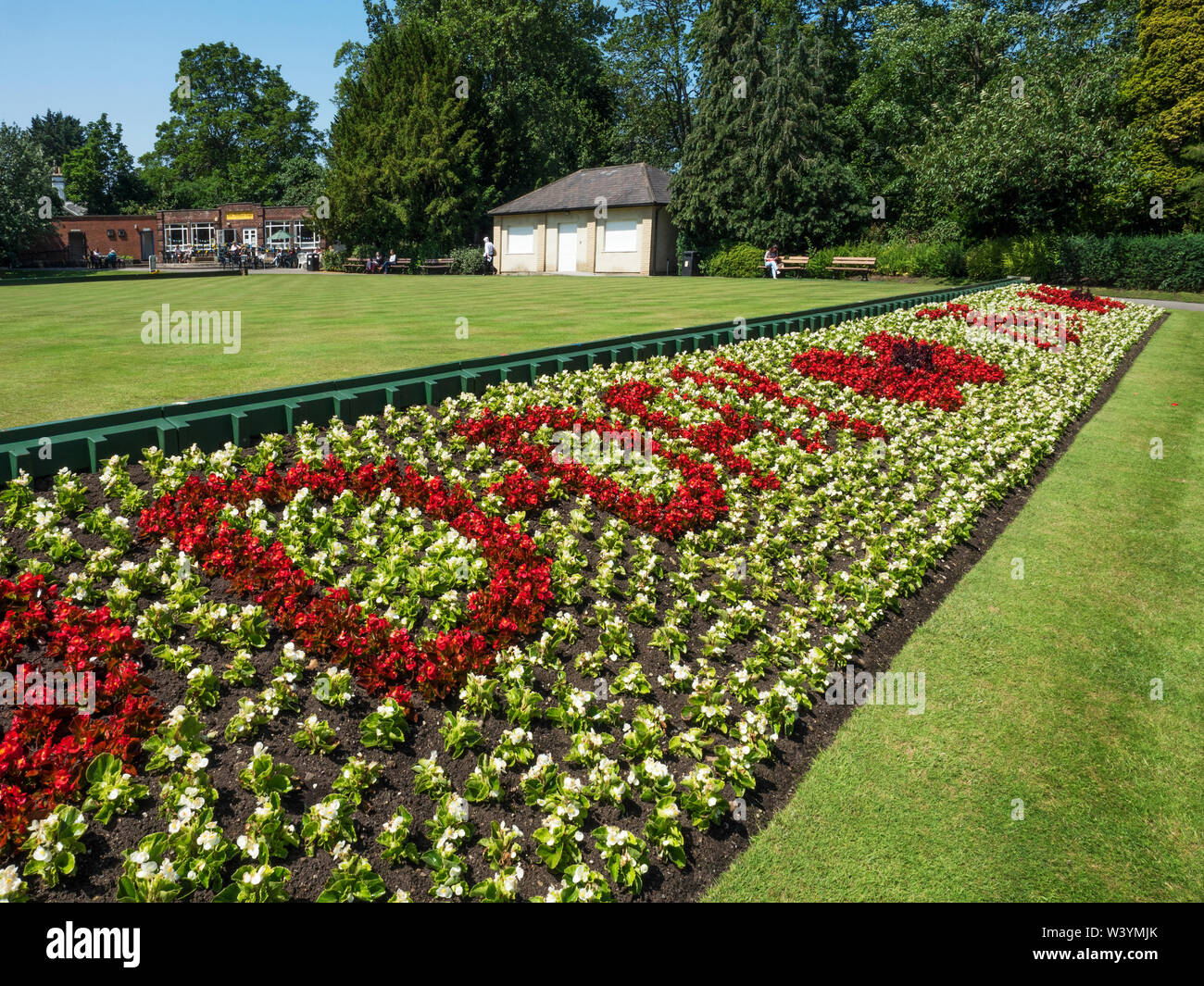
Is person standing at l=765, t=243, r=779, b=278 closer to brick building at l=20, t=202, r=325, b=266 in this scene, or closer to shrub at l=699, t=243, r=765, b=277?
shrub at l=699, t=243, r=765, b=277

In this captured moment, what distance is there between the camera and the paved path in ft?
78.6

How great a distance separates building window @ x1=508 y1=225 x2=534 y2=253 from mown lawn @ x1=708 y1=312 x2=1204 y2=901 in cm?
4231

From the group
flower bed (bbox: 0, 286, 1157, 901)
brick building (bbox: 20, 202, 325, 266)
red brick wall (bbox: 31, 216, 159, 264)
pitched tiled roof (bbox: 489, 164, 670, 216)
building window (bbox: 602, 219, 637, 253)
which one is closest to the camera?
flower bed (bbox: 0, 286, 1157, 901)

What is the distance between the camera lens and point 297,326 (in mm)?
13453

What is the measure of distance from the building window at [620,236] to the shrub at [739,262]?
5911mm

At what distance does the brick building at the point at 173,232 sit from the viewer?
5869 centimetres

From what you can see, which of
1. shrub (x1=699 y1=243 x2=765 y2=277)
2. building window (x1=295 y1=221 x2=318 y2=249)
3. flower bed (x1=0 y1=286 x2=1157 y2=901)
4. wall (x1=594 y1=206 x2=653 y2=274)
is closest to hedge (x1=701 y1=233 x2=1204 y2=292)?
shrub (x1=699 y1=243 x2=765 y2=277)

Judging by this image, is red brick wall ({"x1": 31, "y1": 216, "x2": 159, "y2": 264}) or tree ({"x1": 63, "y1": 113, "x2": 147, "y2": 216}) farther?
tree ({"x1": 63, "y1": 113, "x2": 147, "y2": 216})

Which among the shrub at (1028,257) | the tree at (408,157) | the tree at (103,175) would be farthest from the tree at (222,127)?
the shrub at (1028,257)

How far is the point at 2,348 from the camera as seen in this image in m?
10.4

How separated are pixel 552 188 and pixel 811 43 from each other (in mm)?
15970

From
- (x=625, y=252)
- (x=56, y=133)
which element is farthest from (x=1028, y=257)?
(x=56, y=133)
